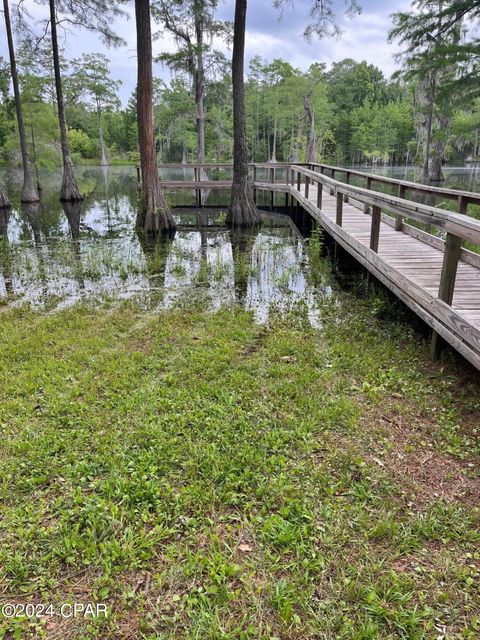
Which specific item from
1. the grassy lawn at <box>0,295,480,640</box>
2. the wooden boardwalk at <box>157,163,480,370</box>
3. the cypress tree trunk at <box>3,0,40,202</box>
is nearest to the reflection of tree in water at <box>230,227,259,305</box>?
the wooden boardwalk at <box>157,163,480,370</box>

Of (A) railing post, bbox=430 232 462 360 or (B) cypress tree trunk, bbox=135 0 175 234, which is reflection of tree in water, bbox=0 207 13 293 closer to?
(B) cypress tree trunk, bbox=135 0 175 234

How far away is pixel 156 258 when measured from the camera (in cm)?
888

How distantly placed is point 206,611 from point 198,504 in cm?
61

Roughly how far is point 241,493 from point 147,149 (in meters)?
12.0

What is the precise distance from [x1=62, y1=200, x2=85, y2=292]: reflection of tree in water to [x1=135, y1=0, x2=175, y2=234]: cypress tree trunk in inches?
76.1

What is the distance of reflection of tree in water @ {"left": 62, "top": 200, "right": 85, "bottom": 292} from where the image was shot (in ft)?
24.4

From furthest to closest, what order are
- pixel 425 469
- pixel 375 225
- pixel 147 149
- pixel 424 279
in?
1. pixel 147 149
2. pixel 375 225
3. pixel 424 279
4. pixel 425 469

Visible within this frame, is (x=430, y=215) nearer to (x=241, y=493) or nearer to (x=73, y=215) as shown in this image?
(x=241, y=493)

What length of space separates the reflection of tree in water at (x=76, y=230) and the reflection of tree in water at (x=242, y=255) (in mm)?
2464

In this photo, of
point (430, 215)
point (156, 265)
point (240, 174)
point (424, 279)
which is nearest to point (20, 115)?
point (240, 174)

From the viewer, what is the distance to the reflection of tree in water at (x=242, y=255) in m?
6.79

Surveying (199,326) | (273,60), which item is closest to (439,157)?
(273,60)

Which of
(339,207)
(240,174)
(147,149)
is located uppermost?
(147,149)

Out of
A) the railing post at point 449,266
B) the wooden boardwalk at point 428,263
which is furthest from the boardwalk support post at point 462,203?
the railing post at point 449,266
